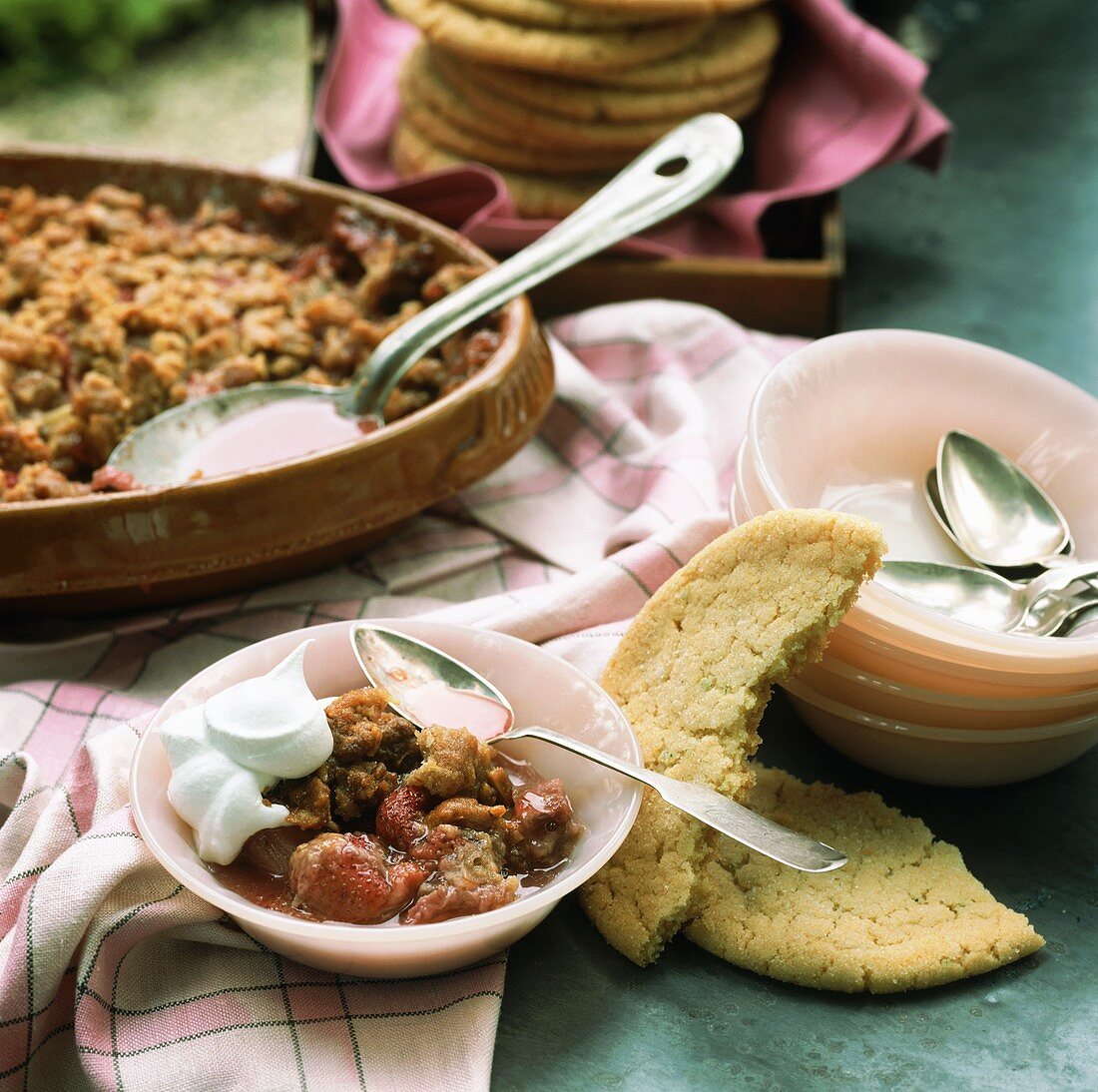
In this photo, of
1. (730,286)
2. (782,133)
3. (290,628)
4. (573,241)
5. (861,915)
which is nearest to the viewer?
(861,915)

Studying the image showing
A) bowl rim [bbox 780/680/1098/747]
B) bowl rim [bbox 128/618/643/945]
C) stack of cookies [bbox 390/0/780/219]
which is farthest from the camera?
stack of cookies [bbox 390/0/780/219]

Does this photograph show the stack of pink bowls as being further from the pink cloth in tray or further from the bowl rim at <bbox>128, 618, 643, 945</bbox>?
the pink cloth in tray


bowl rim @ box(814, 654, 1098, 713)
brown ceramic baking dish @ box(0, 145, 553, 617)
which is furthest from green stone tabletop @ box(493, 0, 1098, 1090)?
brown ceramic baking dish @ box(0, 145, 553, 617)

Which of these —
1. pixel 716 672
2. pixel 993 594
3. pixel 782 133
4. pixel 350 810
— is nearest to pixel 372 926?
pixel 350 810

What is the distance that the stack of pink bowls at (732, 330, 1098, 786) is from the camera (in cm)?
110

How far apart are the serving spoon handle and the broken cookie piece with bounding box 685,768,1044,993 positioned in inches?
27.2

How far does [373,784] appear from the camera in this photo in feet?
3.44

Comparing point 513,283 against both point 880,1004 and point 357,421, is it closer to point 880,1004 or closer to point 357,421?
point 357,421

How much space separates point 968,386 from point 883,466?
124mm

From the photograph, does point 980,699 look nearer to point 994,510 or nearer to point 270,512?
point 994,510

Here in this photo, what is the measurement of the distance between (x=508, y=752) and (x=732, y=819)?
0.72 feet

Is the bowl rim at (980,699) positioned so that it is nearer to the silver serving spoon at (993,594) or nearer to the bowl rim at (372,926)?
the silver serving spoon at (993,594)

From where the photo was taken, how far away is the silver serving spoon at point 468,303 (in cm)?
148

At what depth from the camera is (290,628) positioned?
145 cm
